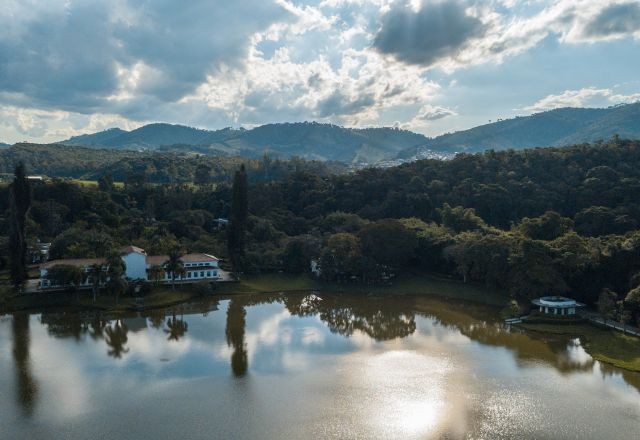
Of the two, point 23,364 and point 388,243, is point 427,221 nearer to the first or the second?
point 388,243

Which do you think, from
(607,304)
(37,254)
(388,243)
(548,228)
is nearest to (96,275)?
(37,254)

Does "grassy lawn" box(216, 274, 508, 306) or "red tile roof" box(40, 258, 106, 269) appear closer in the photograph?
"red tile roof" box(40, 258, 106, 269)

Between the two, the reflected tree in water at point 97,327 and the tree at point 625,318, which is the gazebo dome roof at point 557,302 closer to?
the tree at point 625,318

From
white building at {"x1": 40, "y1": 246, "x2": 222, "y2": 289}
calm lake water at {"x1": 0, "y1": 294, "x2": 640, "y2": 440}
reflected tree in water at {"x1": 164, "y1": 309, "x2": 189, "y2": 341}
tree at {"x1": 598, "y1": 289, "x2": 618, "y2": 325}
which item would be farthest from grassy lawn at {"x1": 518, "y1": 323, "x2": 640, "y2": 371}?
white building at {"x1": 40, "y1": 246, "x2": 222, "y2": 289}

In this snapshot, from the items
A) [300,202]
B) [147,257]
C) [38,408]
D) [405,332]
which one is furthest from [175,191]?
[38,408]

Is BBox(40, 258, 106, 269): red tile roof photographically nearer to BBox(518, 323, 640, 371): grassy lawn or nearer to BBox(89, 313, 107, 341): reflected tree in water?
BBox(89, 313, 107, 341): reflected tree in water

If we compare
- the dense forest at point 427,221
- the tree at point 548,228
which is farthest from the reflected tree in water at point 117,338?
the tree at point 548,228
